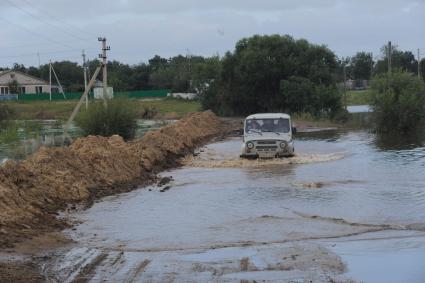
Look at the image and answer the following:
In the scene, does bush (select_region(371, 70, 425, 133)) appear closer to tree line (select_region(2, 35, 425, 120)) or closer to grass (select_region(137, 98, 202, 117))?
tree line (select_region(2, 35, 425, 120))

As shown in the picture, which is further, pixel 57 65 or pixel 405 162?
pixel 57 65

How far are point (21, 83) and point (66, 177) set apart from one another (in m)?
117

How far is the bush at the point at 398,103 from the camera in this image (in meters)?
43.9

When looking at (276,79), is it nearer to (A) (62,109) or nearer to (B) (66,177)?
(A) (62,109)

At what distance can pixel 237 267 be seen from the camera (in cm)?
935

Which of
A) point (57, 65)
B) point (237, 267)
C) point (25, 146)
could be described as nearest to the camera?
point (237, 267)

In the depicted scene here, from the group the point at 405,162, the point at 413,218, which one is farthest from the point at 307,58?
the point at 413,218

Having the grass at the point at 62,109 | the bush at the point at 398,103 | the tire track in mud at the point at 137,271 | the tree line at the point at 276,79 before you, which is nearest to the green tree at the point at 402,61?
the grass at the point at 62,109

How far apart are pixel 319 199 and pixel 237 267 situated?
7.67 meters

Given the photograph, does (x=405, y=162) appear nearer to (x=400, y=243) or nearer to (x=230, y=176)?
(x=230, y=176)

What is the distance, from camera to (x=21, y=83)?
422ft

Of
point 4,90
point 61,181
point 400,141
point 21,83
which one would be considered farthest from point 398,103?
point 21,83

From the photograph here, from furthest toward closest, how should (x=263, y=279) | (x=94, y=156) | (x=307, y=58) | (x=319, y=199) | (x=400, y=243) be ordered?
(x=307, y=58) < (x=94, y=156) < (x=319, y=199) < (x=400, y=243) < (x=263, y=279)

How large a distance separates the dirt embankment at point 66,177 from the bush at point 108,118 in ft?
28.5
